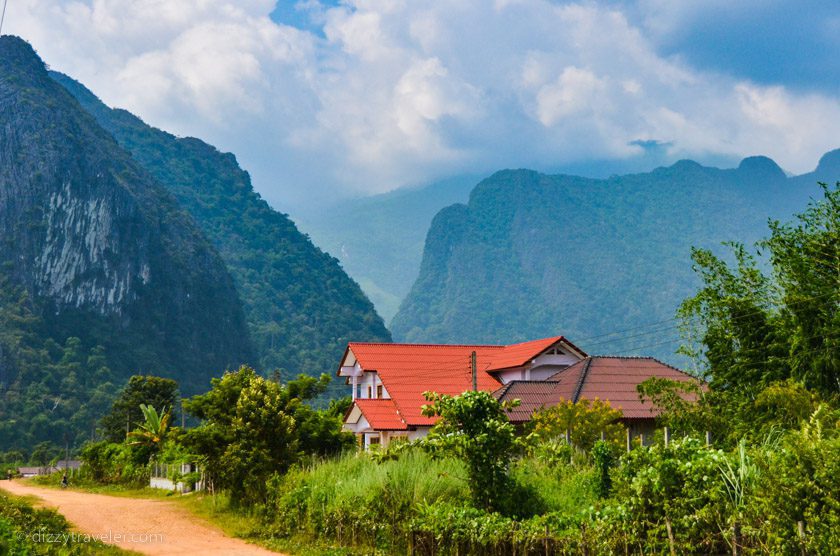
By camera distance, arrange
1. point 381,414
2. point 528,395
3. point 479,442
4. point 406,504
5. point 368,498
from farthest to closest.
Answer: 1. point 381,414
2. point 528,395
3. point 368,498
4. point 406,504
5. point 479,442

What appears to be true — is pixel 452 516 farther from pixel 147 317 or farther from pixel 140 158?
pixel 140 158

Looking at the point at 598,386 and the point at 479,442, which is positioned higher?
the point at 598,386

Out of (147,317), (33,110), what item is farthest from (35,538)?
(33,110)

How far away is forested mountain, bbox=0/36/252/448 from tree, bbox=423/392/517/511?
8631 centimetres

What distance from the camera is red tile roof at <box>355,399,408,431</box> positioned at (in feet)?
110

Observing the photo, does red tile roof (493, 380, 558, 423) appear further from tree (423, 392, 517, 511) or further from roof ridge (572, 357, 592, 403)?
tree (423, 392, 517, 511)

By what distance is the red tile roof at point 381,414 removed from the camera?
33.4 m

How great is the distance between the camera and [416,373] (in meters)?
38.4

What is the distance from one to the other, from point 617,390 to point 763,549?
77.8 ft

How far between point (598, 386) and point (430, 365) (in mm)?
9487

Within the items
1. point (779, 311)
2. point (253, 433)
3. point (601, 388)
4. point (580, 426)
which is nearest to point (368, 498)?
point (253, 433)

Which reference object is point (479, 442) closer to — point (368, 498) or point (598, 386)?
point (368, 498)

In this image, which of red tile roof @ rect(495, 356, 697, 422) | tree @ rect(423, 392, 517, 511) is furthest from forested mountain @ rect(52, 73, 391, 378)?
tree @ rect(423, 392, 517, 511)

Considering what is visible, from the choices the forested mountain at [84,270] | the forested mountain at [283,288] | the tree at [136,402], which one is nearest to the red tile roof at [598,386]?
the tree at [136,402]
